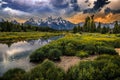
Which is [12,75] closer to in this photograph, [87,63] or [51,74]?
[51,74]

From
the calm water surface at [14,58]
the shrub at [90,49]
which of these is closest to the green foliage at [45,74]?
the calm water surface at [14,58]

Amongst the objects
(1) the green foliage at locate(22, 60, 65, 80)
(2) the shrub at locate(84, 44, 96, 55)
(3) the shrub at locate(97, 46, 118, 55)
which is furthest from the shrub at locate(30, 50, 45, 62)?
(1) the green foliage at locate(22, 60, 65, 80)

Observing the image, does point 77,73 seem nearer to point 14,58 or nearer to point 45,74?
point 45,74

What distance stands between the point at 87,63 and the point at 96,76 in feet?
8.34

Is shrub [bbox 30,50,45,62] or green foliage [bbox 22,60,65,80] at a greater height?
green foliage [bbox 22,60,65,80]

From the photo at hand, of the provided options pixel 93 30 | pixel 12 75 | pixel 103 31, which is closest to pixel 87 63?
pixel 12 75

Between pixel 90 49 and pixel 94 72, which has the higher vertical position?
pixel 94 72

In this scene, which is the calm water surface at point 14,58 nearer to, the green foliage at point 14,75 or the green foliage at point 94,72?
the green foliage at point 14,75

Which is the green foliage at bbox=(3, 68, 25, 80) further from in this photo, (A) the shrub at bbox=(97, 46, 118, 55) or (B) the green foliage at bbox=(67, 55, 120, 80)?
(A) the shrub at bbox=(97, 46, 118, 55)

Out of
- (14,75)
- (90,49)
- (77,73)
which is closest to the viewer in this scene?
(77,73)

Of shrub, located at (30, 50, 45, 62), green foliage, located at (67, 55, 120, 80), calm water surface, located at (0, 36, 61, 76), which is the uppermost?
green foliage, located at (67, 55, 120, 80)

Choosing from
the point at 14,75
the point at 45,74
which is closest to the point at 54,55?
the point at 14,75

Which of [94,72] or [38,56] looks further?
[38,56]

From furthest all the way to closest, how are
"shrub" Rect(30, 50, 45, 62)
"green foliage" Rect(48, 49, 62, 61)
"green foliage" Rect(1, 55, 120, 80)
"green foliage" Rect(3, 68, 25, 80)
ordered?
1. "shrub" Rect(30, 50, 45, 62)
2. "green foliage" Rect(48, 49, 62, 61)
3. "green foliage" Rect(3, 68, 25, 80)
4. "green foliage" Rect(1, 55, 120, 80)
